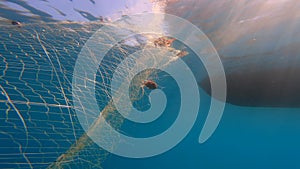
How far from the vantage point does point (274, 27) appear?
6719 mm

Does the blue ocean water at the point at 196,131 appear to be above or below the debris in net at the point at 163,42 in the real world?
below

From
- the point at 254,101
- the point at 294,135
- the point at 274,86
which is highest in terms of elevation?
the point at 274,86

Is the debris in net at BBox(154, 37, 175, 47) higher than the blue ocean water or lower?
higher

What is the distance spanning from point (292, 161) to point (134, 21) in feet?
40.1

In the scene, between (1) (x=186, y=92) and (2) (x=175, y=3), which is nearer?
(2) (x=175, y=3)

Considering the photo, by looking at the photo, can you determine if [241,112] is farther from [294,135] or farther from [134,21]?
[134,21]

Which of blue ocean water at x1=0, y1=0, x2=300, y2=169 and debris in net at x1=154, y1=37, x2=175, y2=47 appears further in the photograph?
blue ocean water at x1=0, y1=0, x2=300, y2=169

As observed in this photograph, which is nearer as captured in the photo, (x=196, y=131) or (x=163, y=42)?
(x=163, y=42)

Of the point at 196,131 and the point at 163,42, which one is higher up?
the point at 163,42

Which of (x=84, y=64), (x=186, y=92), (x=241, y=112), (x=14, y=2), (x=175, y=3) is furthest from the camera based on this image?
(x=241, y=112)

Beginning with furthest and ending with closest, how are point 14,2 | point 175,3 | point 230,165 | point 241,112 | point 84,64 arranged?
point 230,165 < point 241,112 < point 175,3 < point 14,2 < point 84,64

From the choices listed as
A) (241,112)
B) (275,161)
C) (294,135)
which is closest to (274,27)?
(241,112)

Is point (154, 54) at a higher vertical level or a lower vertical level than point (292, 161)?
higher

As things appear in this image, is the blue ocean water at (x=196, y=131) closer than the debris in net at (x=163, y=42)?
No
